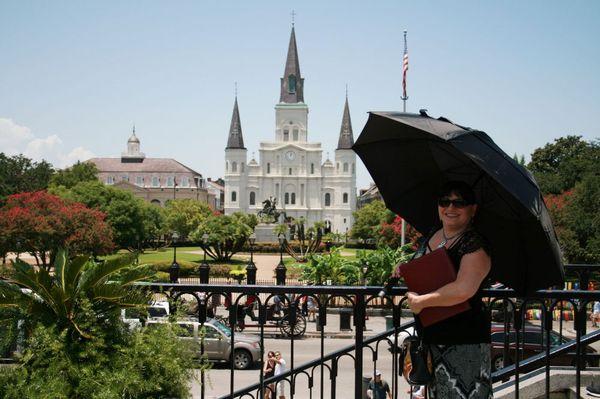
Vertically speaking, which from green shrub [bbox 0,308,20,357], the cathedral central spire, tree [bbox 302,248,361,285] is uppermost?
the cathedral central spire

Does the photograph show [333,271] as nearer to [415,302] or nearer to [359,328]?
[359,328]

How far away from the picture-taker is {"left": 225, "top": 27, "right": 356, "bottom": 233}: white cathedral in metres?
109

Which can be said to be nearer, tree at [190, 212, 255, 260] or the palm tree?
the palm tree

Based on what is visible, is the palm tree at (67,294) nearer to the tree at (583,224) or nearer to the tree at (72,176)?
the tree at (583,224)

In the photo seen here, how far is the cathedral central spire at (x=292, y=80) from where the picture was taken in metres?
110

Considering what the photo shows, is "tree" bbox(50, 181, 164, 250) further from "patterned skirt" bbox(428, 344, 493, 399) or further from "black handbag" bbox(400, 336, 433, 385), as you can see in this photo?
"patterned skirt" bbox(428, 344, 493, 399)

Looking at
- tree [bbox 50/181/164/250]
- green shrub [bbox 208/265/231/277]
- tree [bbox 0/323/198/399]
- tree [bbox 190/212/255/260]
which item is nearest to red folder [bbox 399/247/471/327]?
tree [bbox 0/323/198/399]

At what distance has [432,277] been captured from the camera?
3.51m

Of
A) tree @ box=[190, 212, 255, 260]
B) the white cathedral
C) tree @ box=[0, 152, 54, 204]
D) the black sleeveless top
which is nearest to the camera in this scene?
the black sleeveless top

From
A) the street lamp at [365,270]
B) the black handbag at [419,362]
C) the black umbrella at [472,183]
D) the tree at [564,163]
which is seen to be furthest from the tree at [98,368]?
the tree at [564,163]

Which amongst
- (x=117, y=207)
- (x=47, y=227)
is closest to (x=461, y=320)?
(x=47, y=227)

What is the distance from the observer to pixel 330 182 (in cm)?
11069

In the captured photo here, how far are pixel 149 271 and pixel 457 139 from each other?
2122 millimetres

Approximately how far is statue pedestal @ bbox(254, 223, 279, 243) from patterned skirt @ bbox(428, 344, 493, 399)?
65271mm
